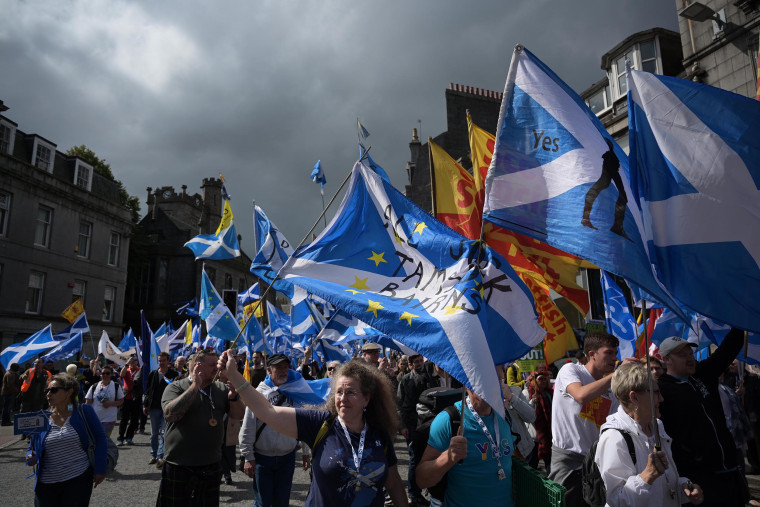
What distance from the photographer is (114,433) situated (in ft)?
41.8

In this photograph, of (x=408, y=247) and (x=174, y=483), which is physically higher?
(x=408, y=247)

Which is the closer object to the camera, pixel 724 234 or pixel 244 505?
pixel 724 234

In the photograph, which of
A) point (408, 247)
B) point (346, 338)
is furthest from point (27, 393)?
point (408, 247)

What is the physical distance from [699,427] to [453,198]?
13.8 feet

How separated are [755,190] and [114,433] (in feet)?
46.2

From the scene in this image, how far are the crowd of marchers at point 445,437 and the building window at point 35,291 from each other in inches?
996

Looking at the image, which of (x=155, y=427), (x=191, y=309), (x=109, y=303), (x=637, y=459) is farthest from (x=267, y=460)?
(x=109, y=303)

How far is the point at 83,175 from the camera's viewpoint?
30359mm

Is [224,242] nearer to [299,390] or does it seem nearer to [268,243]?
[268,243]

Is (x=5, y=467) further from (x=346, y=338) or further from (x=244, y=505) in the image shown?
(x=346, y=338)

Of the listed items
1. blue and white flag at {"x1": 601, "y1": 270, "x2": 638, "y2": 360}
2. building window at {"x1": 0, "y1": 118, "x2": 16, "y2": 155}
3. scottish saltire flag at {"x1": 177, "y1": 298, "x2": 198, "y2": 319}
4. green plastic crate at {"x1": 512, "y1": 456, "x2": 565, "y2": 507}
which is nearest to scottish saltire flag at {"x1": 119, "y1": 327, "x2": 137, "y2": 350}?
scottish saltire flag at {"x1": 177, "y1": 298, "x2": 198, "y2": 319}

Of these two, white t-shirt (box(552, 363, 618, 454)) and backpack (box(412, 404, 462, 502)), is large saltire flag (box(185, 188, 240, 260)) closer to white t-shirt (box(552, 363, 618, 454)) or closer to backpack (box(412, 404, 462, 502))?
white t-shirt (box(552, 363, 618, 454))

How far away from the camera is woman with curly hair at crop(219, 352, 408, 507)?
2752mm

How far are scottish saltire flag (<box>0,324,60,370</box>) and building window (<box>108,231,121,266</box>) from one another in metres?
19.7
